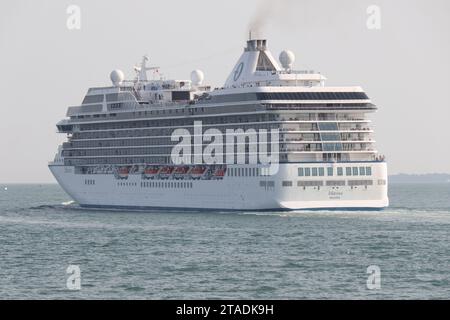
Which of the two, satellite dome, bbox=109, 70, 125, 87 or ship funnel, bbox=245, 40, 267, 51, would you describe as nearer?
ship funnel, bbox=245, 40, 267, 51

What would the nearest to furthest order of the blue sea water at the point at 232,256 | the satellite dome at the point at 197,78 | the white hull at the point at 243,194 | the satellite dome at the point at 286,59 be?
1. the blue sea water at the point at 232,256
2. the white hull at the point at 243,194
3. the satellite dome at the point at 286,59
4. the satellite dome at the point at 197,78

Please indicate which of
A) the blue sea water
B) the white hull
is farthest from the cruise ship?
the blue sea water

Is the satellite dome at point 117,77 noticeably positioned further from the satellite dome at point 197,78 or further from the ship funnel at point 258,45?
the ship funnel at point 258,45

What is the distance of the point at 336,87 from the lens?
9794 centimetres

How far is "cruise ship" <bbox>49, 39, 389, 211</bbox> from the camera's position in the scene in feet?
306

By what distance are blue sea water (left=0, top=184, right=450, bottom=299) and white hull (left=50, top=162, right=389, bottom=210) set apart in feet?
3.41

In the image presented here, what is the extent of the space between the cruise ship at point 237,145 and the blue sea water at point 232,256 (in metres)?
2.32

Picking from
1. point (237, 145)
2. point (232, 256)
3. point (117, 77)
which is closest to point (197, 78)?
point (117, 77)

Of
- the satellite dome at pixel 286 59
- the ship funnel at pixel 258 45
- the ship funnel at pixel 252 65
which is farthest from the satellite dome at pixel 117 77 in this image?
the satellite dome at pixel 286 59

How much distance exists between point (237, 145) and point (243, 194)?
19.5 ft

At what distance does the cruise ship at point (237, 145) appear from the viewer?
306ft

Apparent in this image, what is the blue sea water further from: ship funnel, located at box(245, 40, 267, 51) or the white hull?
ship funnel, located at box(245, 40, 267, 51)
